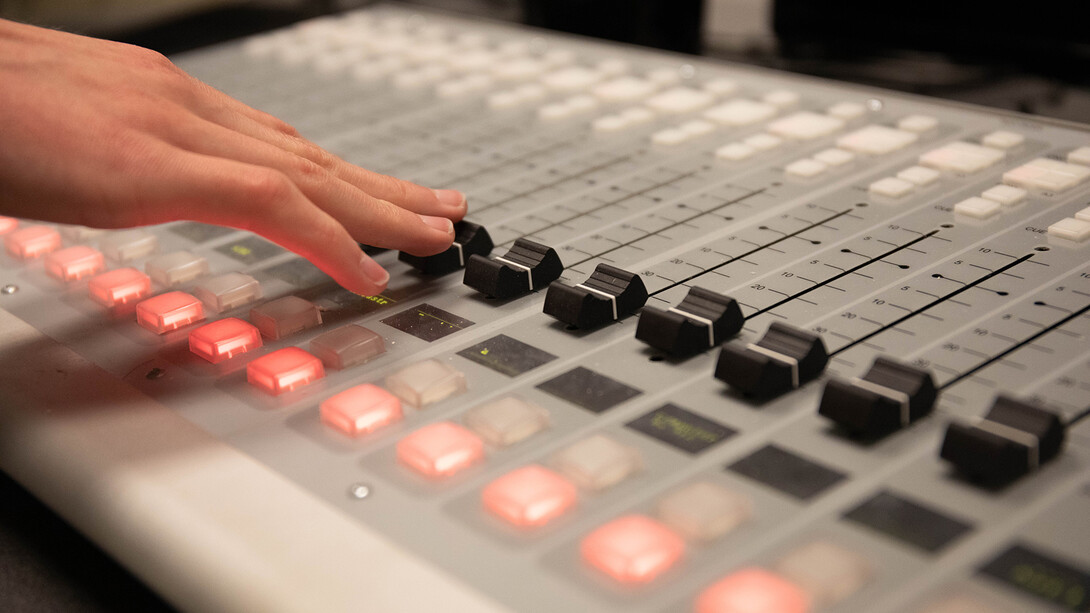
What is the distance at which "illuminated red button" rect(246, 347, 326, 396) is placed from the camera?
0.88m

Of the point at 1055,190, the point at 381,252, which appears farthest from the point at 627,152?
the point at 1055,190

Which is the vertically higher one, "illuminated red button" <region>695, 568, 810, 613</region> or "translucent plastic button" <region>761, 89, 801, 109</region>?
"translucent plastic button" <region>761, 89, 801, 109</region>

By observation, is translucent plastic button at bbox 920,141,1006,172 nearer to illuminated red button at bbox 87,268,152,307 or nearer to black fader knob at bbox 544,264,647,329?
black fader knob at bbox 544,264,647,329

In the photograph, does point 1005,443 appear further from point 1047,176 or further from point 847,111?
point 847,111

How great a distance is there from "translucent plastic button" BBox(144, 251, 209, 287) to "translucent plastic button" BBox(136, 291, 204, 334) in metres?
0.08

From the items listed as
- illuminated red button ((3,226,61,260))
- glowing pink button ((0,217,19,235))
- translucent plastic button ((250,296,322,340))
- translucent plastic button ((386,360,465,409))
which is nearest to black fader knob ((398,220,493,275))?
translucent plastic button ((250,296,322,340))

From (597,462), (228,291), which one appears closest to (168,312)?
(228,291)

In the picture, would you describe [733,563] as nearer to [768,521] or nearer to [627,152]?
[768,521]

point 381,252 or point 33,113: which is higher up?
point 33,113

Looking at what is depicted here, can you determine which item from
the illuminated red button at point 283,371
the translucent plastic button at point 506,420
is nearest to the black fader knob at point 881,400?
the translucent plastic button at point 506,420

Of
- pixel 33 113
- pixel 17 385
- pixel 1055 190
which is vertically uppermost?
pixel 33 113

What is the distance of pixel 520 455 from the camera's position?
0.75 metres

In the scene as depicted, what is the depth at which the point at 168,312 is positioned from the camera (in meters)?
1.02

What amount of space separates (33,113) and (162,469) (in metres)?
0.36
